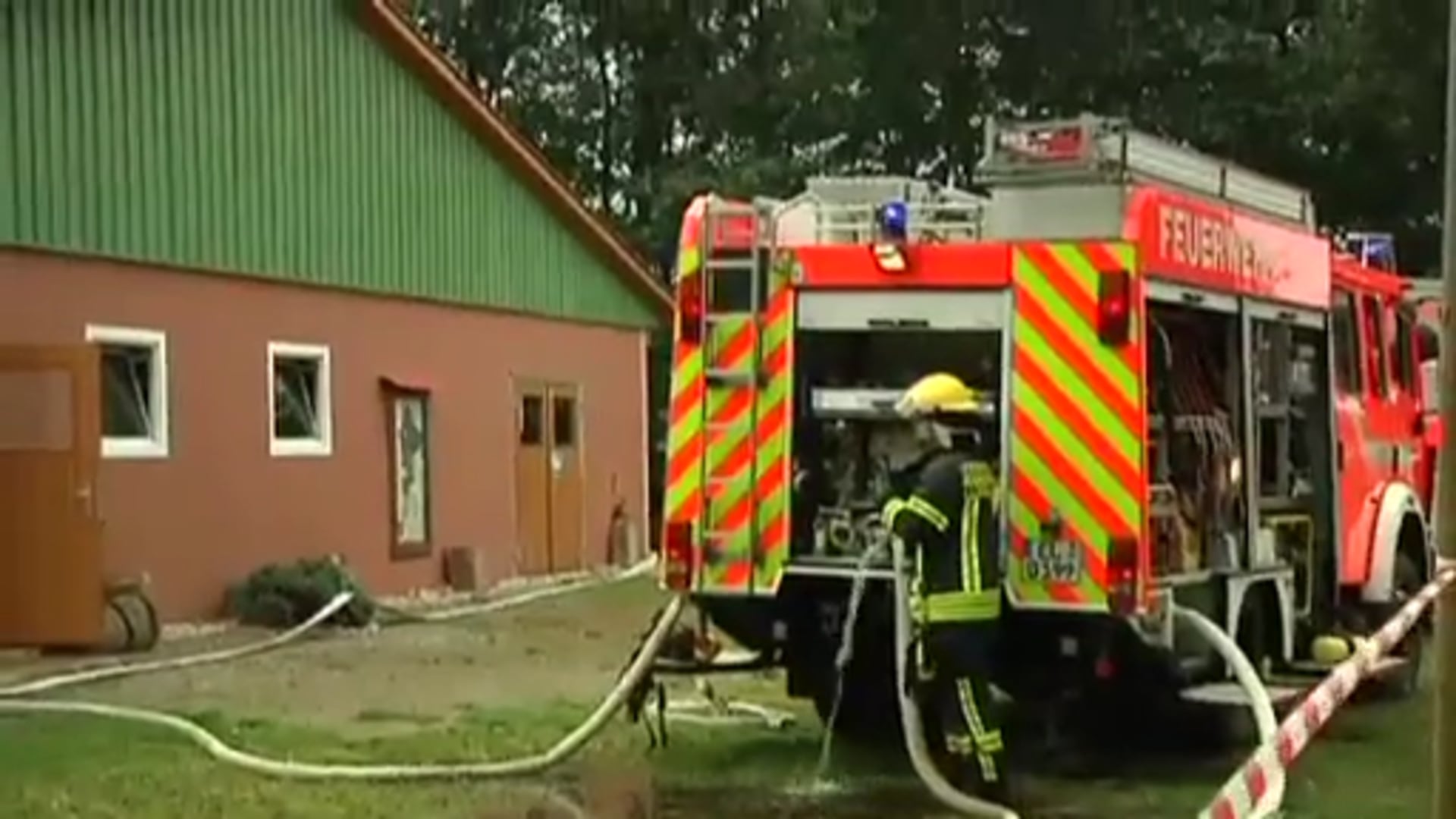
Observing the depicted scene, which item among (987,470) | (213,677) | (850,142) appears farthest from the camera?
(850,142)

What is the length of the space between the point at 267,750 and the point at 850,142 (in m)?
31.1

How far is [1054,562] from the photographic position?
33.3 ft

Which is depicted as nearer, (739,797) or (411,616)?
(739,797)

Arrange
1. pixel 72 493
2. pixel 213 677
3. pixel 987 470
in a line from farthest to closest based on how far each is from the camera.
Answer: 1. pixel 72 493
2. pixel 213 677
3. pixel 987 470

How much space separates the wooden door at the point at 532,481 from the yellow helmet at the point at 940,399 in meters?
15.5

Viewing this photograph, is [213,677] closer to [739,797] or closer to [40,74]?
[40,74]

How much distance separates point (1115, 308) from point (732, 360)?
5.73ft

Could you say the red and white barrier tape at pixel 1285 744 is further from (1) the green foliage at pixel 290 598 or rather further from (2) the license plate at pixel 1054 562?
(1) the green foliage at pixel 290 598

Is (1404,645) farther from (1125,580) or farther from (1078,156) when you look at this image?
(1078,156)

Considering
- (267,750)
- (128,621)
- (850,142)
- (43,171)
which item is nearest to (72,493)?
(128,621)

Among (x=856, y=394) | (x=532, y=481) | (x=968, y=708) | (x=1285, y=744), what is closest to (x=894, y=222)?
(x=856, y=394)

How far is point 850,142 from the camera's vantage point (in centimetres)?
4191

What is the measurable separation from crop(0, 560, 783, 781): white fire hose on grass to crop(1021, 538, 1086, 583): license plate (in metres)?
1.64

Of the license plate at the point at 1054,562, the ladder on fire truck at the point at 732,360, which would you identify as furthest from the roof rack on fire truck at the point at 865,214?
the license plate at the point at 1054,562
